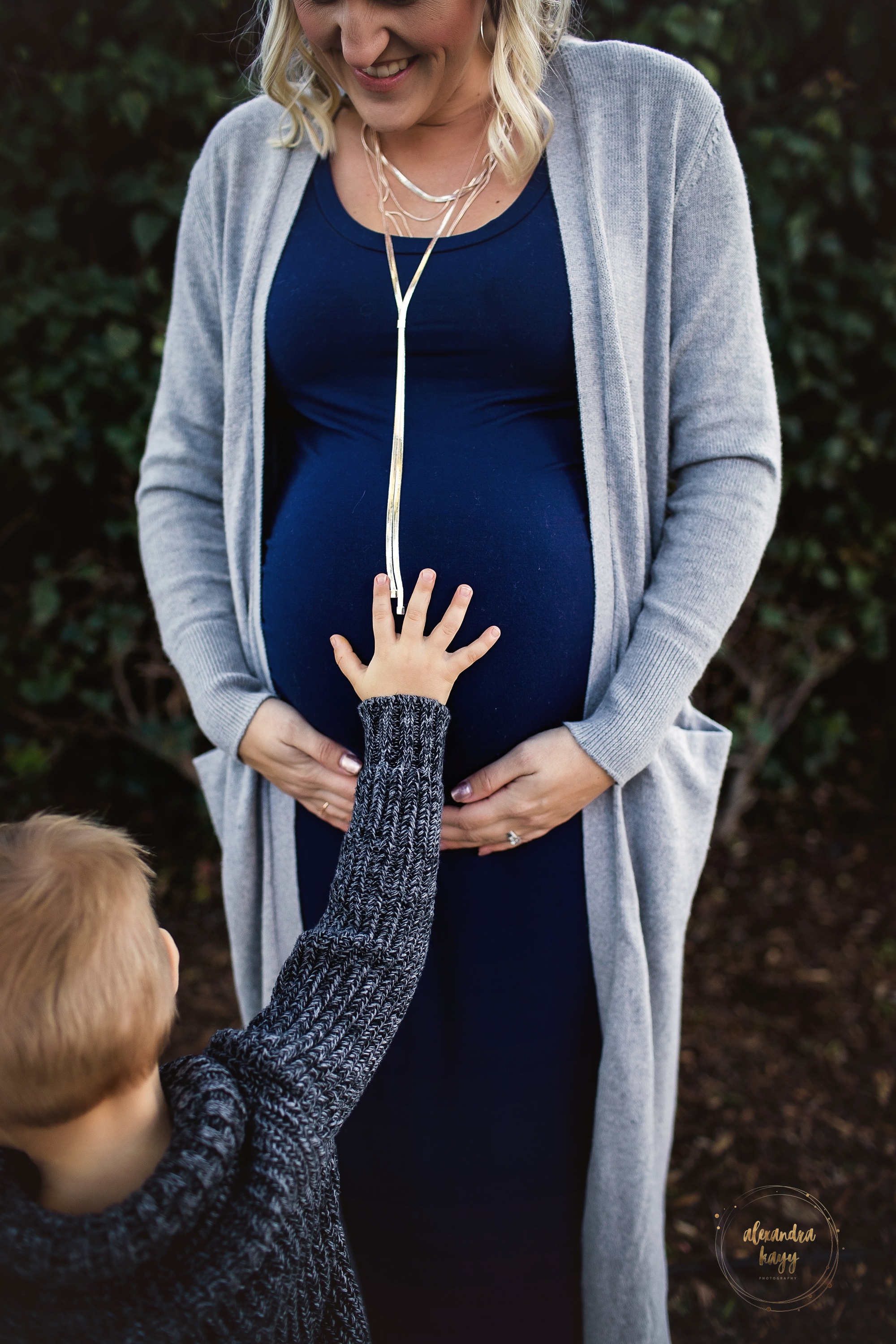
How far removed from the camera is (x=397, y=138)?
1335 millimetres

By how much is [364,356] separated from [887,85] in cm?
191

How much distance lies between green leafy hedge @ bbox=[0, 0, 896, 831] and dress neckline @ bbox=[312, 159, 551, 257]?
1139mm

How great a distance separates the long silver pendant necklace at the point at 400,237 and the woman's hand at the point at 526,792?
9.7 inches

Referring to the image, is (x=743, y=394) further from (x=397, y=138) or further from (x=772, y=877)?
(x=772, y=877)

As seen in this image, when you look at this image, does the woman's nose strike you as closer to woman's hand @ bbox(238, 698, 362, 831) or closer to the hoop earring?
the hoop earring

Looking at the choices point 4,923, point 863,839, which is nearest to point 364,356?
point 4,923

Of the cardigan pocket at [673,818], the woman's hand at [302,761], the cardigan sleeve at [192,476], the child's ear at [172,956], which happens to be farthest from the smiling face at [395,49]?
the child's ear at [172,956]

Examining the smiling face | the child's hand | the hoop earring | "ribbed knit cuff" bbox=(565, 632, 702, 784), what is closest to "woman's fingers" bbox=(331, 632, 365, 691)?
the child's hand

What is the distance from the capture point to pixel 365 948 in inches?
40.4

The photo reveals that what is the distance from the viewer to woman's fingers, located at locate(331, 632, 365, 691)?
1.21 m

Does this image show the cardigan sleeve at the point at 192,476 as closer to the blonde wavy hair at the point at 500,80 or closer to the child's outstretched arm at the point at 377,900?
the blonde wavy hair at the point at 500,80

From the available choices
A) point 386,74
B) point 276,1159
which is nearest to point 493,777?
point 276,1159

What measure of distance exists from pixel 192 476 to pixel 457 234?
55 cm

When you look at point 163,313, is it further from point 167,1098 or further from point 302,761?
point 167,1098
